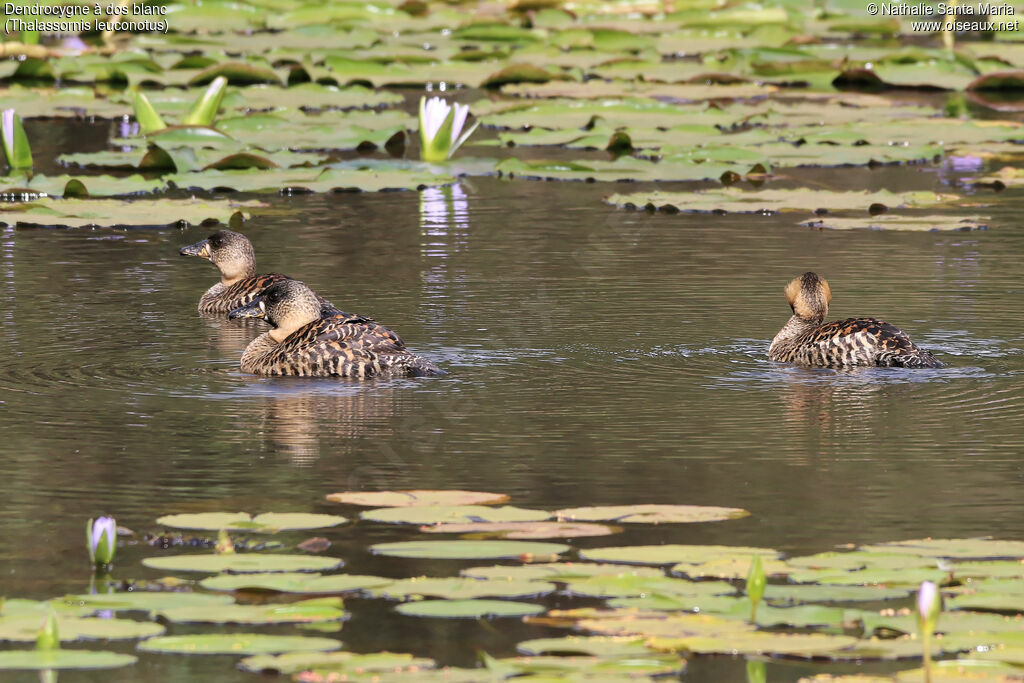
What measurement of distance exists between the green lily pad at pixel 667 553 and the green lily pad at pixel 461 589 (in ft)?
1.56

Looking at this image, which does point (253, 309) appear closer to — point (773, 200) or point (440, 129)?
point (773, 200)

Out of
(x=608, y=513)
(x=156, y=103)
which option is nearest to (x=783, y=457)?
(x=608, y=513)

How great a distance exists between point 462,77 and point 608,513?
64.8 feet

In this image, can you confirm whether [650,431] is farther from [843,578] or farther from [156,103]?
[156,103]

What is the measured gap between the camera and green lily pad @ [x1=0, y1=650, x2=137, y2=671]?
19.3 ft

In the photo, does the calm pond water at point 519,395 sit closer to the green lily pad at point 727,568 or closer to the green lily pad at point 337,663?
the green lily pad at point 337,663

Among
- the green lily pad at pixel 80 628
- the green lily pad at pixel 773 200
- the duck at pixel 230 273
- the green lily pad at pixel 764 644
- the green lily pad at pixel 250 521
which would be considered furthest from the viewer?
the green lily pad at pixel 773 200

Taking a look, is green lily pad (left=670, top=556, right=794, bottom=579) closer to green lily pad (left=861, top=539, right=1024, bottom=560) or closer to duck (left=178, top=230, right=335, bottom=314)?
green lily pad (left=861, top=539, right=1024, bottom=560)

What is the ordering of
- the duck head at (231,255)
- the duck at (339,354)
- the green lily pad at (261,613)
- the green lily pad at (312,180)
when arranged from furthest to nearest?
the green lily pad at (312,180), the duck head at (231,255), the duck at (339,354), the green lily pad at (261,613)

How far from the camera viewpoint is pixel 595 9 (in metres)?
39.4

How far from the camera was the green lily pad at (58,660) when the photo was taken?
5875mm

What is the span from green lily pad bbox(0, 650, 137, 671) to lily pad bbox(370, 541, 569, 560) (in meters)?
1.47

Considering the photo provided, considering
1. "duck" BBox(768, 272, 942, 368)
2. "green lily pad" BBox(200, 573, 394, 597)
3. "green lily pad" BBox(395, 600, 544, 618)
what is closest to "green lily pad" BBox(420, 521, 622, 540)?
"green lily pad" BBox(200, 573, 394, 597)

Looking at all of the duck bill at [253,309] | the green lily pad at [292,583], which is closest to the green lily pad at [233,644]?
the green lily pad at [292,583]
